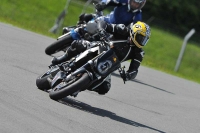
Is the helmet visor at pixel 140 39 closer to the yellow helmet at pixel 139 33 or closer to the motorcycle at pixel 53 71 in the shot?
the yellow helmet at pixel 139 33

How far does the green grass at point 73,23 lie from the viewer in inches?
1001

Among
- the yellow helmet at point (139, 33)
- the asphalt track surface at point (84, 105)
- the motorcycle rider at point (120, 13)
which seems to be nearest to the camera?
the asphalt track surface at point (84, 105)

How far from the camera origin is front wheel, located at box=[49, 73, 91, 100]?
29.9 feet

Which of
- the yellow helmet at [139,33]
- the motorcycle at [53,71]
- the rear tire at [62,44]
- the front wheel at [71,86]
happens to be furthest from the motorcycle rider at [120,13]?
the front wheel at [71,86]

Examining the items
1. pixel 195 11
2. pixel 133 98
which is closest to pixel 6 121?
pixel 133 98

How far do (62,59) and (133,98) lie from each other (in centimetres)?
242

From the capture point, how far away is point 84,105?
10000mm

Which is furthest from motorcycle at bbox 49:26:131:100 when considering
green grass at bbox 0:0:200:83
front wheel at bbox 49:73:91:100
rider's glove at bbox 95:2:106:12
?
green grass at bbox 0:0:200:83

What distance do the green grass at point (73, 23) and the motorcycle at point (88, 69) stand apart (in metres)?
14.2

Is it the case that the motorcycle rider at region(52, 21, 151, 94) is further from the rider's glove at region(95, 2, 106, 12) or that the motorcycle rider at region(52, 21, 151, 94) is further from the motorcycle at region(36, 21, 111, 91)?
the rider's glove at region(95, 2, 106, 12)

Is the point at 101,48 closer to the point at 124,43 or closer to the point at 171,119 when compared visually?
the point at 124,43

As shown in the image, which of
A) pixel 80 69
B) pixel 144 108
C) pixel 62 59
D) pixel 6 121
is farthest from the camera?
pixel 144 108

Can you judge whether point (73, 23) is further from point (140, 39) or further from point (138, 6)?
point (140, 39)

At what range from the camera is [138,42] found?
991 cm
